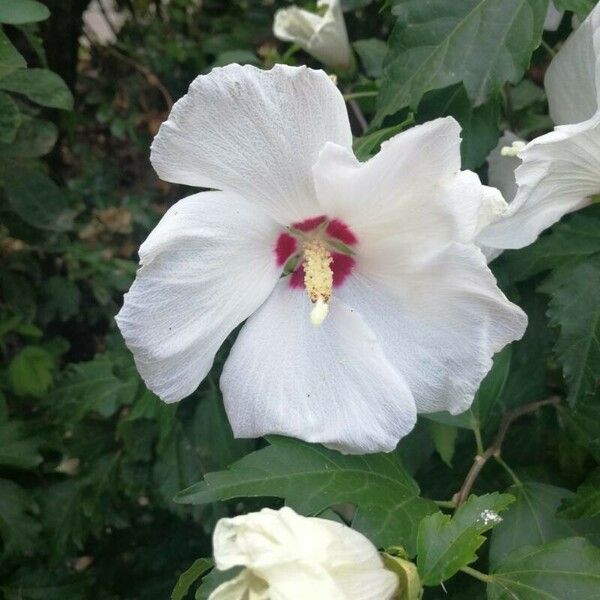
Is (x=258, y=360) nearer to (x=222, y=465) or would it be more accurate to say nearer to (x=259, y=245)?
(x=259, y=245)

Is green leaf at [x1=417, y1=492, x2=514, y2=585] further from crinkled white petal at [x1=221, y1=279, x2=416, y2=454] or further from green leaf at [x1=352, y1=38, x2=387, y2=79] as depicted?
green leaf at [x1=352, y1=38, x2=387, y2=79]

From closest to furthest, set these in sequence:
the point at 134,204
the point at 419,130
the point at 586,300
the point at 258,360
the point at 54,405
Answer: the point at 419,130, the point at 258,360, the point at 586,300, the point at 54,405, the point at 134,204

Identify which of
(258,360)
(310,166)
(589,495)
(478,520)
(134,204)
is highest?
(310,166)

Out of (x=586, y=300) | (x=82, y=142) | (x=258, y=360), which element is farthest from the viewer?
(x=82, y=142)

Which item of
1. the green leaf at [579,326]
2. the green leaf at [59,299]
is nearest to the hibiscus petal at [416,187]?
the green leaf at [579,326]

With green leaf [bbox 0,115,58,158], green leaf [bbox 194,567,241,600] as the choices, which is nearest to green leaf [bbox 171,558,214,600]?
green leaf [bbox 194,567,241,600]

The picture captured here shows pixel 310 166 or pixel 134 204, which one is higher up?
pixel 310 166

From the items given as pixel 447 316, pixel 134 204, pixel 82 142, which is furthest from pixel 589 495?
pixel 82 142
